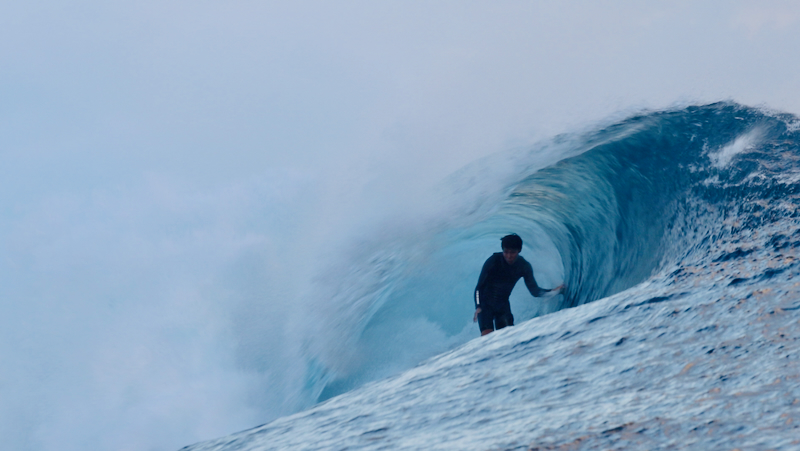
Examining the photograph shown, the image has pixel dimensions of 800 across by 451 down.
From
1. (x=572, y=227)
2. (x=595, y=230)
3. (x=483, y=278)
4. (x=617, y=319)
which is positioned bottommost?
(x=617, y=319)

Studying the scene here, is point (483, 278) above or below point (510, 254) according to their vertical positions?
below

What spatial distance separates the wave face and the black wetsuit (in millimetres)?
944

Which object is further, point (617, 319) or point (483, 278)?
point (483, 278)

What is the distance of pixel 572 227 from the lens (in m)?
6.21

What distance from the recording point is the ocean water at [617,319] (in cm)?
181

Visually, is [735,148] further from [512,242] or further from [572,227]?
[572,227]

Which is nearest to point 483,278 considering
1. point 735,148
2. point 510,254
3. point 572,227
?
point 510,254

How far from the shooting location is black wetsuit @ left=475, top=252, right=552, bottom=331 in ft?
13.3

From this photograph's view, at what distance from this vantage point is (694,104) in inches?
189

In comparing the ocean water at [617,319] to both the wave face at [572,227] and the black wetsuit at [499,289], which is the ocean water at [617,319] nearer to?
the wave face at [572,227]

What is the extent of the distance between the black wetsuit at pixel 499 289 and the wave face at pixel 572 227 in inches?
37.2

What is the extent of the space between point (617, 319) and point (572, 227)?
3832 millimetres

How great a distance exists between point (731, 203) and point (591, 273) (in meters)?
2.11

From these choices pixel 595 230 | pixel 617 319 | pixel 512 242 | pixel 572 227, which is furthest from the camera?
pixel 572 227
